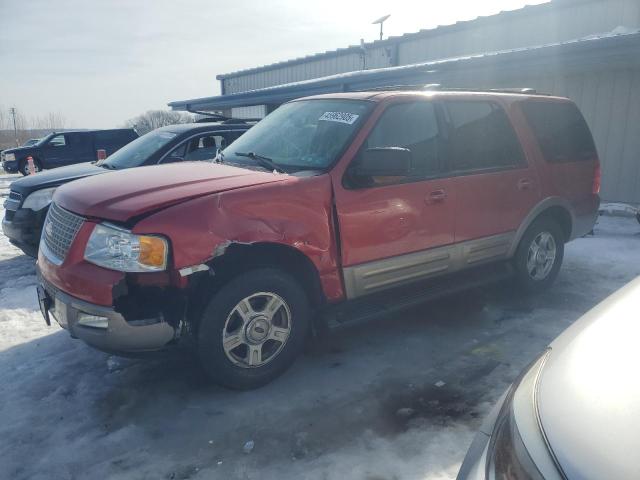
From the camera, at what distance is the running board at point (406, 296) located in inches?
145

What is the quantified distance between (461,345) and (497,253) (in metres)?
1.06

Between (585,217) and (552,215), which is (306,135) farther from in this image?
(585,217)

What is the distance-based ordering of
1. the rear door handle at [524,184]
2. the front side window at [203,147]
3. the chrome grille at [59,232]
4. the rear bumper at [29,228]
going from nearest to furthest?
the chrome grille at [59,232] → the rear door handle at [524,184] → the rear bumper at [29,228] → the front side window at [203,147]

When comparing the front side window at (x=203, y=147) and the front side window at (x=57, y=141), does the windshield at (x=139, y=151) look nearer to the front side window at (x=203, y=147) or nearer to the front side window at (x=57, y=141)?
the front side window at (x=203, y=147)

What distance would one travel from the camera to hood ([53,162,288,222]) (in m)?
3.08

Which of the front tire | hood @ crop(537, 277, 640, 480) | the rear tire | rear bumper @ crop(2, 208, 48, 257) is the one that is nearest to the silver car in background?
hood @ crop(537, 277, 640, 480)

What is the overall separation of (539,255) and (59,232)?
437cm

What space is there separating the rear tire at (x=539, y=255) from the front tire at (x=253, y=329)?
8.28 ft

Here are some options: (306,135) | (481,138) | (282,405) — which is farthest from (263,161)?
(481,138)

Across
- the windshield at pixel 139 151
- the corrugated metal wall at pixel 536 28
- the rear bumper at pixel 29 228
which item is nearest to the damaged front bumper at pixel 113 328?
the rear bumper at pixel 29 228

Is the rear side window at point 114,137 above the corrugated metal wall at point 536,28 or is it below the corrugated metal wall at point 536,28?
below

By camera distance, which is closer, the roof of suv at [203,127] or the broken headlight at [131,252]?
the broken headlight at [131,252]

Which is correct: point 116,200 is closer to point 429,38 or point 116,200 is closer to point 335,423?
point 335,423

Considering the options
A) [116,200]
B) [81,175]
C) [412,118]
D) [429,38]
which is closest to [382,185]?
[412,118]
